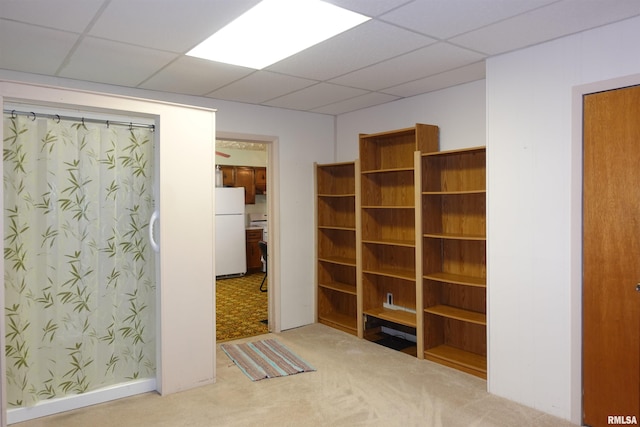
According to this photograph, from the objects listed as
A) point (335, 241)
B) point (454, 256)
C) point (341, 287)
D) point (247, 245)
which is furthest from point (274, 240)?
point (247, 245)

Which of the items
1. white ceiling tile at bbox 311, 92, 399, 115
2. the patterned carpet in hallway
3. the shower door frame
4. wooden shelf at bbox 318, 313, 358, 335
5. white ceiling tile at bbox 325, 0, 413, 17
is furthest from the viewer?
the patterned carpet in hallway

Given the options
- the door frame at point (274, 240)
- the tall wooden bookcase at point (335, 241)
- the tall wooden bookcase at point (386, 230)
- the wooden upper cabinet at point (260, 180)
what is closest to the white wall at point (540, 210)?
Result: the tall wooden bookcase at point (386, 230)

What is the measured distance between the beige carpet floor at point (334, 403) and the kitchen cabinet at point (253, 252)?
15.3 ft

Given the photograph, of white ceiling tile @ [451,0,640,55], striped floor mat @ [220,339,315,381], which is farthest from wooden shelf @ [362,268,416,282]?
white ceiling tile @ [451,0,640,55]

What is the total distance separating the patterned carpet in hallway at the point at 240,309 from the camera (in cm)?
478

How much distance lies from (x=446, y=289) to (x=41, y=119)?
339 cm

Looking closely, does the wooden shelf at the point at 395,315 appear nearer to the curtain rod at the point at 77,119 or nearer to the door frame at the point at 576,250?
the door frame at the point at 576,250

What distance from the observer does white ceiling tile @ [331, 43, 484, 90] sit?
3017mm

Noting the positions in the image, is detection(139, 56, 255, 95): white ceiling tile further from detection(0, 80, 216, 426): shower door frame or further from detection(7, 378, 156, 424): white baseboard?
detection(7, 378, 156, 424): white baseboard

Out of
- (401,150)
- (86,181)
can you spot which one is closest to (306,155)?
(401,150)

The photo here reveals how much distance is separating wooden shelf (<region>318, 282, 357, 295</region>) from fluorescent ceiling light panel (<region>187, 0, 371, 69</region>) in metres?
2.47

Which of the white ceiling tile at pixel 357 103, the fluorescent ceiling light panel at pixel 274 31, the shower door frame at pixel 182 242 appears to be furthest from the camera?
the white ceiling tile at pixel 357 103

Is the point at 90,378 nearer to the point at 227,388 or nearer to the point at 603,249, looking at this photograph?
the point at 227,388

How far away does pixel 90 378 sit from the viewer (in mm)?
3027
